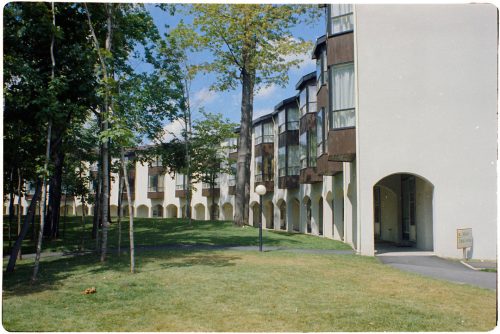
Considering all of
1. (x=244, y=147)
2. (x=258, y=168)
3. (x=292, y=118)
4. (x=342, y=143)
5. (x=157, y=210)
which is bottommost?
(x=157, y=210)

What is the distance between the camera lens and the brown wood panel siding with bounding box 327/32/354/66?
14336 millimetres

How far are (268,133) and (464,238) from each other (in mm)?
20462

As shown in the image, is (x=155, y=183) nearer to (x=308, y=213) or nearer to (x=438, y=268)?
(x=308, y=213)

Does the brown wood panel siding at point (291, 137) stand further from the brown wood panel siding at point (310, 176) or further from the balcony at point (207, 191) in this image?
the balcony at point (207, 191)

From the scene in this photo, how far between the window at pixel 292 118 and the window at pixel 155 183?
17.9m

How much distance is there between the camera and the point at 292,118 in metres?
28.8

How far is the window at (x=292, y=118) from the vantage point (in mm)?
28534

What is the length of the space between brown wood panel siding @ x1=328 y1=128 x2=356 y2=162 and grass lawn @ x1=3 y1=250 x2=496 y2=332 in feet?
12.9

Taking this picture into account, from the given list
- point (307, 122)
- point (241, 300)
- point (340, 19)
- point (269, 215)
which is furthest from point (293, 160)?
point (241, 300)

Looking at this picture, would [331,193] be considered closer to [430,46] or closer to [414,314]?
[430,46]

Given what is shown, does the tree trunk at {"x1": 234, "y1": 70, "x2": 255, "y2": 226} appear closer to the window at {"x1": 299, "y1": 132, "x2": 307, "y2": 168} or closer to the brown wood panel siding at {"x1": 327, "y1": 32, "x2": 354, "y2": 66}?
the window at {"x1": 299, "y1": 132, "x2": 307, "y2": 168}

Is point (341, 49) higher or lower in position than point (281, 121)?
lower

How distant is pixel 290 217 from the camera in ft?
98.2

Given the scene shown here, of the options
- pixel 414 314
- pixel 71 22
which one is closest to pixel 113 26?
pixel 71 22
